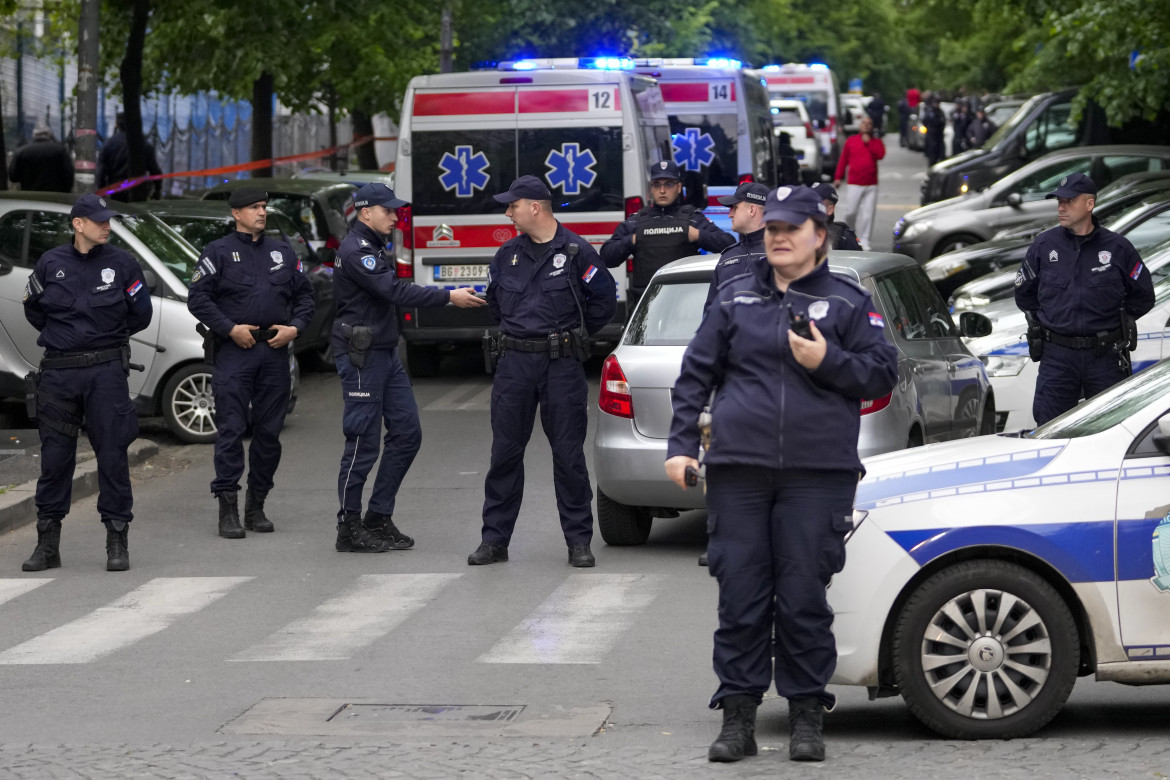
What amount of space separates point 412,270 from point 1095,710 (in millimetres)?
10079

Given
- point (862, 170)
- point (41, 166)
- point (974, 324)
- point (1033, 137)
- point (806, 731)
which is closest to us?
point (806, 731)

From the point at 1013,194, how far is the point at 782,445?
1708 cm

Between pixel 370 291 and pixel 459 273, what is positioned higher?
pixel 370 291

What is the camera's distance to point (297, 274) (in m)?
10.5

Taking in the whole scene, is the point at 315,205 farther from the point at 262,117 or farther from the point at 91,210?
the point at 91,210

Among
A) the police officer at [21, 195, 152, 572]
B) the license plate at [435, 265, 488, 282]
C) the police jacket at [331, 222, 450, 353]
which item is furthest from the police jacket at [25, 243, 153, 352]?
the license plate at [435, 265, 488, 282]

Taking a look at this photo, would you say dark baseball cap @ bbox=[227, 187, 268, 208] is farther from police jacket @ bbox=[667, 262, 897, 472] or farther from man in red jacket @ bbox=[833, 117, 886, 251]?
man in red jacket @ bbox=[833, 117, 886, 251]

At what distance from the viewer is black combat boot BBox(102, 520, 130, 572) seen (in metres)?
9.60

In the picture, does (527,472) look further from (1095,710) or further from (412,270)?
(1095,710)

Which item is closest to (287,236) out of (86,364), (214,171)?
(214,171)

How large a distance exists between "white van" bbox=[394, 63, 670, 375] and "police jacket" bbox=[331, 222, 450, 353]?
18.4 ft

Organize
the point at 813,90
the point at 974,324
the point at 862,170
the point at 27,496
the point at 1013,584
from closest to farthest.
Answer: the point at 1013,584
the point at 27,496
the point at 974,324
the point at 862,170
the point at 813,90

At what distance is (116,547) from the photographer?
9.62m

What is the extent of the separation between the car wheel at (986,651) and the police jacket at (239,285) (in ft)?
17.3
